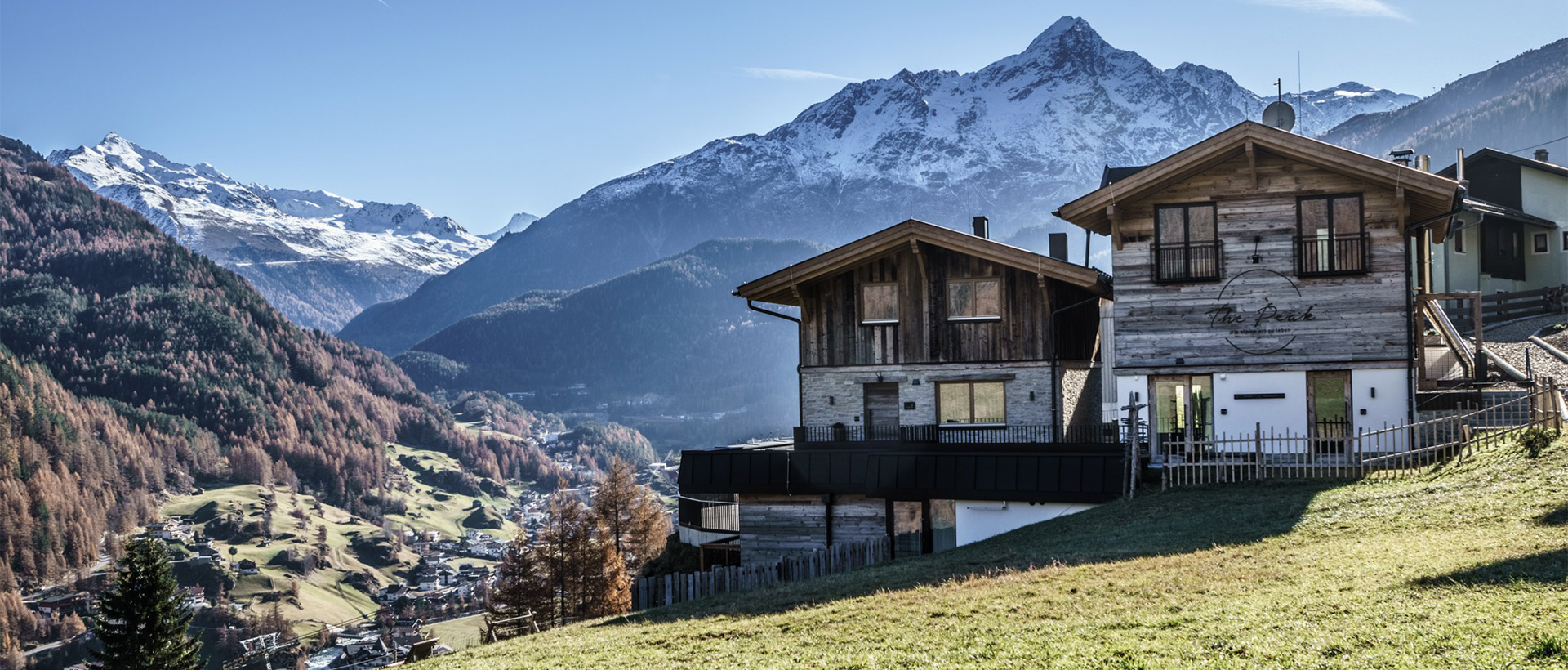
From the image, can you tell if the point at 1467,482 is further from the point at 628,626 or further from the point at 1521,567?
the point at 628,626

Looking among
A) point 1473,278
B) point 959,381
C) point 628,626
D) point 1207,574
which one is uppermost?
point 1473,278

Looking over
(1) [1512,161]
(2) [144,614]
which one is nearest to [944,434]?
(2) [144,614]

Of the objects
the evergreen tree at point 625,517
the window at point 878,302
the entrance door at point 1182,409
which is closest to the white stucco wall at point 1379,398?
the entrance door at point 1182,409

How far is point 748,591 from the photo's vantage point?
23062 millimetres

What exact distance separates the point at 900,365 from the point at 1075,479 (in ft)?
28.1

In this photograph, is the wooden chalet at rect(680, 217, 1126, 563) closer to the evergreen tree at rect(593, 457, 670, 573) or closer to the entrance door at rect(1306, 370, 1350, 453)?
the entrance door at rect(1306, 370, 1350, 453)

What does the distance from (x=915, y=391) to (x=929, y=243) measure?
14.8 feet

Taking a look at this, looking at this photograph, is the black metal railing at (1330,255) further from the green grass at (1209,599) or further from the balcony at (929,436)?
the balcony at (929,436)

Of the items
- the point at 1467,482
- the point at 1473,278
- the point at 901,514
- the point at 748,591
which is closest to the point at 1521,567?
the point at 1467,482

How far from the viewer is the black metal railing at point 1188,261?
30.2m

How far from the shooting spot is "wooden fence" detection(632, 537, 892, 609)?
81.5 ft

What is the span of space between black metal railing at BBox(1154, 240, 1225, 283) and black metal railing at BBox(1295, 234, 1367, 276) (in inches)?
75.1

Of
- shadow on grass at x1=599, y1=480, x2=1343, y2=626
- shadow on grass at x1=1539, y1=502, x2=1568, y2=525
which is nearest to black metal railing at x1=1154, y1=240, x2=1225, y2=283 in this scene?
shadow on grass at x1=599, y1=480, x2=1343, y2=626

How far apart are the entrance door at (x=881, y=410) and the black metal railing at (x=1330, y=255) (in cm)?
1219
